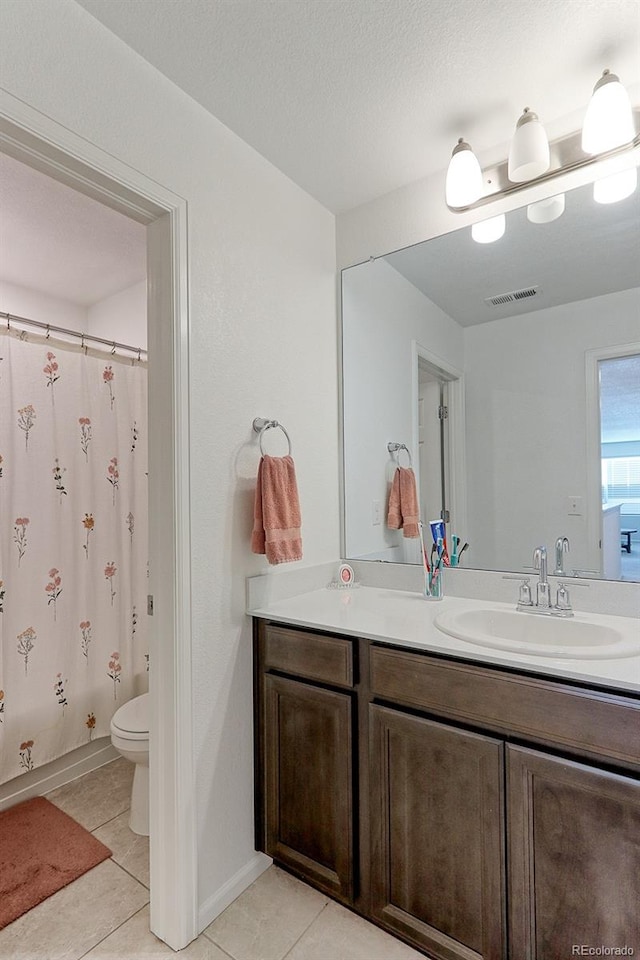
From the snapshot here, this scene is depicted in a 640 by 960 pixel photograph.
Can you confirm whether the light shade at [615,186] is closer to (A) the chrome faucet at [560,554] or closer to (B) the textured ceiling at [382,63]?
(B) the textured ceiling at [382,63]

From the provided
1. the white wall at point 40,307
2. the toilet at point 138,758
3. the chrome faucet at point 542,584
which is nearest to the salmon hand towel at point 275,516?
the chrome faucet at point 542,584

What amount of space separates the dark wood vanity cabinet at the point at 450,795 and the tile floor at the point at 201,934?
84 millimetres

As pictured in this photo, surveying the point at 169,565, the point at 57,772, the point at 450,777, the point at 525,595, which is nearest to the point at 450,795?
the point at 450,777

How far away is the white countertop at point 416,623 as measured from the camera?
108 cm

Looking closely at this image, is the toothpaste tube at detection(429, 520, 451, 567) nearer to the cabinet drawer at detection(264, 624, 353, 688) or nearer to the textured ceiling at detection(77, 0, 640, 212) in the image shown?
the cabinet drawer at detection(264, 624, 353, 688)

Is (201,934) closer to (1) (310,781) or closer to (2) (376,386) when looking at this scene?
(1) (310,781)

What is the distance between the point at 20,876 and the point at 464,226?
2725mm

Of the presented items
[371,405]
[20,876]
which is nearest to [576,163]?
[371,405]

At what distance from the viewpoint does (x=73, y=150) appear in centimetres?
119

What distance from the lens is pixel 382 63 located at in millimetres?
1387

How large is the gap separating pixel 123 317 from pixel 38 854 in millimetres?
2472

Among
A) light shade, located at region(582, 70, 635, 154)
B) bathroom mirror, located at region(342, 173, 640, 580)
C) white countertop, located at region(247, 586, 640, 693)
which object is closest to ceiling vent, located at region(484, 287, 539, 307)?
bathroom mirror, located at region(342, 173, 640, 580)

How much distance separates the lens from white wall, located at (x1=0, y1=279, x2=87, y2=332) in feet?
8.57

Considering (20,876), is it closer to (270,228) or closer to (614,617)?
(614,617)
